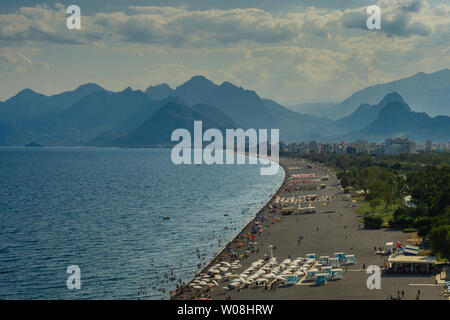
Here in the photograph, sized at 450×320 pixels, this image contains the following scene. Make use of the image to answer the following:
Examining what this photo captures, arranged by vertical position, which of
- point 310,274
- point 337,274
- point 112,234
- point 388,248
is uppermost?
point 388,248

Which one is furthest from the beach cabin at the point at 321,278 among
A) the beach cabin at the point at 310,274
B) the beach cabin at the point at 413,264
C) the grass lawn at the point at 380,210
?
the grass lawn at the point at 380,210

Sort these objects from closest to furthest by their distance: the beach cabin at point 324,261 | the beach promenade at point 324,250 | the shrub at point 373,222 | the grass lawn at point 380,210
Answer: the beach promenade at point 324,250 < the beach cabin at point 324,261 < the shrub at point 373,222 < the grass lawn at point 380,210

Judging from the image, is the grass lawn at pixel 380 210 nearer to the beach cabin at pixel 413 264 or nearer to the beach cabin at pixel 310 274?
the beach cabin at pixel 413 264

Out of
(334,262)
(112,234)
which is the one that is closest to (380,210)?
(334,262)

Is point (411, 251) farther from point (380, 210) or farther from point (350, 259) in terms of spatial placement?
point (380, 210)

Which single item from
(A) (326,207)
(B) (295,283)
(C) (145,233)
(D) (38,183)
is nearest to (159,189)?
(D) (38,183)
